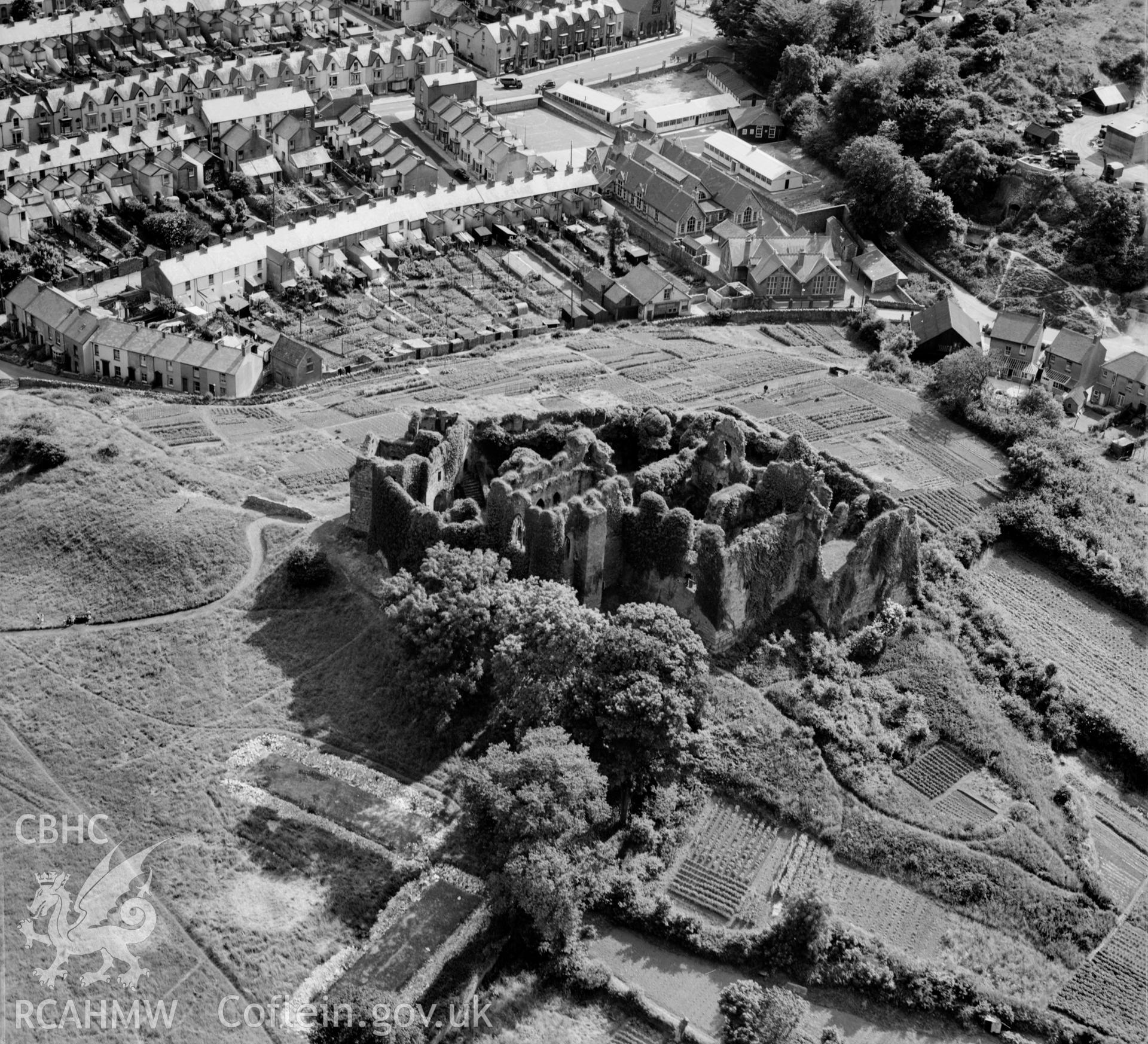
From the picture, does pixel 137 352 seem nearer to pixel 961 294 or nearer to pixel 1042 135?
pixel 961 294

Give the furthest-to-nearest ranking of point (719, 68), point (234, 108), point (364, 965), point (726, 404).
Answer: point (719, 68) → point (234, 108) → point (726, 404) → point (364, 965)

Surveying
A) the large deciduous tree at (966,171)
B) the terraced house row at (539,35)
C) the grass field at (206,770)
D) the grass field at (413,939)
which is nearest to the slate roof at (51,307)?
the grass field at (206,770)

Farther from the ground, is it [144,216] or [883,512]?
[883,512]

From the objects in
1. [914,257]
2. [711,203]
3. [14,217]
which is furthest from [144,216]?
[914,257]

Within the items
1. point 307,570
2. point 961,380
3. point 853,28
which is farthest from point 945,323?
point 853,28

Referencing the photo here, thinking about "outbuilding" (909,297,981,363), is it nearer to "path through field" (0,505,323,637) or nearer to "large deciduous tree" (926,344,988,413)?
"large deciduous tree" (926,344,988,413)

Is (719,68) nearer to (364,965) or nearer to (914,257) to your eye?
(914,257)
